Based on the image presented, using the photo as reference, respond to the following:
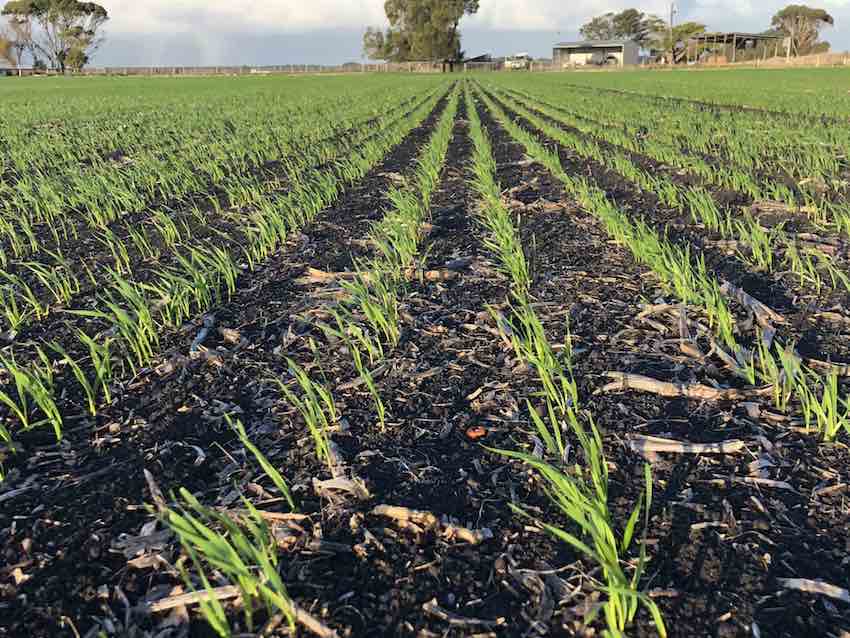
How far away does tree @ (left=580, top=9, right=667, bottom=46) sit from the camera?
101625 mm

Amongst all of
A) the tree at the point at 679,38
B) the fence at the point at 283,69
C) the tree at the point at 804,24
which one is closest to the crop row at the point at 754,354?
the fence at the point at 283,69

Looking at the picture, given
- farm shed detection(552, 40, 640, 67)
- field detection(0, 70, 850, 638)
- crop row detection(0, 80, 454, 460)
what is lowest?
field detection(0, 70, 850, 638)

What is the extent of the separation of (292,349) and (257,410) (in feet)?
1.88

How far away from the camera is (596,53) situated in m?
85.5

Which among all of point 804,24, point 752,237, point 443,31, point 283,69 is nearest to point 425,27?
point 443,31

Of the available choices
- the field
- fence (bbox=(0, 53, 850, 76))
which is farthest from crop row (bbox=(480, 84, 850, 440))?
fence (bbox=(0, 53, 850, 76))

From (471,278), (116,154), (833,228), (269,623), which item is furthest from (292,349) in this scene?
(116,154)

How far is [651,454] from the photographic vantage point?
2.02 m

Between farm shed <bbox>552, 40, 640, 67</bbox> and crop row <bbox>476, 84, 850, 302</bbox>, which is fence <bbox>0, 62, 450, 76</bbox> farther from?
crop row <bbox>476, 84, 850, 302</bbox>

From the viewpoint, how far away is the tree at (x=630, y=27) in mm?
101625

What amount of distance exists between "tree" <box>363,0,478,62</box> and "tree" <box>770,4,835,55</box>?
44961mm

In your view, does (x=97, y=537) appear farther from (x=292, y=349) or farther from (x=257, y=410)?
(x=292, y=349)

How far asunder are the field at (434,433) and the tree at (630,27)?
10934 centimetres

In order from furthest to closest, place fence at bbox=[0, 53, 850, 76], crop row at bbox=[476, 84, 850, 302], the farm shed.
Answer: the farm shed < fence at bbox=[0, 53, 850, 76] < crop row at bbox=[476, 84, 850, 302]
